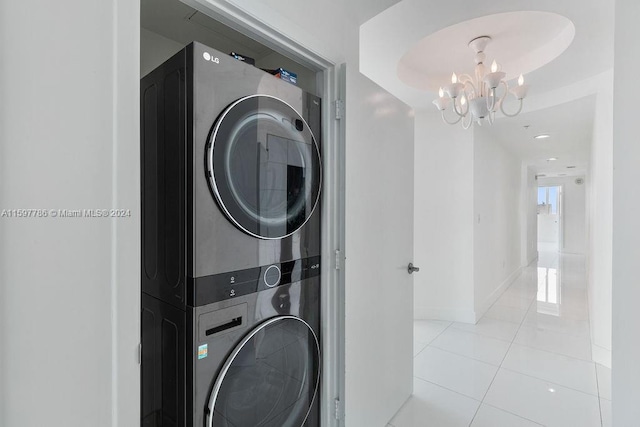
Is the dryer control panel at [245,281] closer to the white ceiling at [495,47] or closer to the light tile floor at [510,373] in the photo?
the light tile floor at [510,373]

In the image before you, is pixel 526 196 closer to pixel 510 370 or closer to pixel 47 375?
pixel 510 370

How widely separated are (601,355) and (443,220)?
1736 millimetres

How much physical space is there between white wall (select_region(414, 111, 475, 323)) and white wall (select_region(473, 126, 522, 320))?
0.34ft

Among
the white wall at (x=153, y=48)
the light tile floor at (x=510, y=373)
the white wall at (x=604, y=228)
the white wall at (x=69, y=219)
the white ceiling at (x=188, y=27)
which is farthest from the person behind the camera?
the white wall at (x=604, y=228)

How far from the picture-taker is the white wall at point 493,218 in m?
3.46

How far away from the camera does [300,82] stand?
5.13ft

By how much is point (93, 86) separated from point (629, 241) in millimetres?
1525

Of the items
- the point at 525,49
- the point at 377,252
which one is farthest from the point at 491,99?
the point at 377,252

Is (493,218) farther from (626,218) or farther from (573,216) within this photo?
(573,216)

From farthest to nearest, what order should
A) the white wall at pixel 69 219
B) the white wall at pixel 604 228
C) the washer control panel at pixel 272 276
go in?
the white wall at pixel 604 228
the washer control panel at pixel 272 276
the white wall at pixel 69 219

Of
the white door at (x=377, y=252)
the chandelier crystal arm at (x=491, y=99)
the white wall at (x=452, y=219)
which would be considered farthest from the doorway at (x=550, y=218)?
the white door at (x=377, y=252)

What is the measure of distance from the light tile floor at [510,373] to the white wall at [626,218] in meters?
1.10

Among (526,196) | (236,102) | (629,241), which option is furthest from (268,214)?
(526,196)

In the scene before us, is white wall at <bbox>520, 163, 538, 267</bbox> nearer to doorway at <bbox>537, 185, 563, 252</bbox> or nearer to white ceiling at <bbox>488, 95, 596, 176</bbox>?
white ceiling at <bbox>488, 95, 596, 176</bbox>
